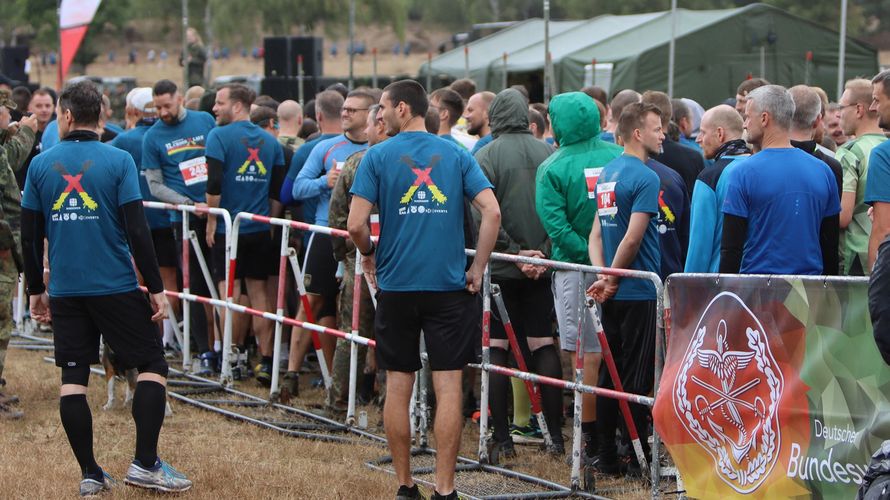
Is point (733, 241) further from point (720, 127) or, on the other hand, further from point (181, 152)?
point (181, 152)

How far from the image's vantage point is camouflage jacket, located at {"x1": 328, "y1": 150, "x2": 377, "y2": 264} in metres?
7.67

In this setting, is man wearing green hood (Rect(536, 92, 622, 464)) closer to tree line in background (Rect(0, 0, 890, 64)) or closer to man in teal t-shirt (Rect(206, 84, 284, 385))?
man in teal t-shirt (Rect(206, 84, 284, 385))

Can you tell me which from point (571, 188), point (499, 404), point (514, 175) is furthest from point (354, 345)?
point (571, 188)

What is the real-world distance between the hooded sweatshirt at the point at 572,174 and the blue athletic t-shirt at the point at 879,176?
65.2 inches

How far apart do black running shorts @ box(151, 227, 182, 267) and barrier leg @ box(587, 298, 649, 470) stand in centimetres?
473

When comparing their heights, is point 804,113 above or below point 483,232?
above

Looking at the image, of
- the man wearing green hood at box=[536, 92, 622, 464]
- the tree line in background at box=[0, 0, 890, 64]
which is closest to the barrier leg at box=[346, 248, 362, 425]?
the man wearing green hood at box=[536, 92, 622, 464]

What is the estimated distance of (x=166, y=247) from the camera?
399 inches

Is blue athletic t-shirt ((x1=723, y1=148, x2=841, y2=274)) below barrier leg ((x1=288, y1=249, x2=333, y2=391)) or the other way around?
the other way around

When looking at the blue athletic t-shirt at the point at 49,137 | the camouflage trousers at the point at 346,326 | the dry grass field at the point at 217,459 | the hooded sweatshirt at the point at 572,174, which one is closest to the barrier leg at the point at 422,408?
the dry grass field at the point at 217,459

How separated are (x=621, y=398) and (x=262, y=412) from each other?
11.1 ft

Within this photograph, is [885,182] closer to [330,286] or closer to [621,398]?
[621,398]

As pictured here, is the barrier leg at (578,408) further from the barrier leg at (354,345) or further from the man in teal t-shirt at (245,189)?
the man in teal t-shirt at (245,189)

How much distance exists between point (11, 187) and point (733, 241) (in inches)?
197
